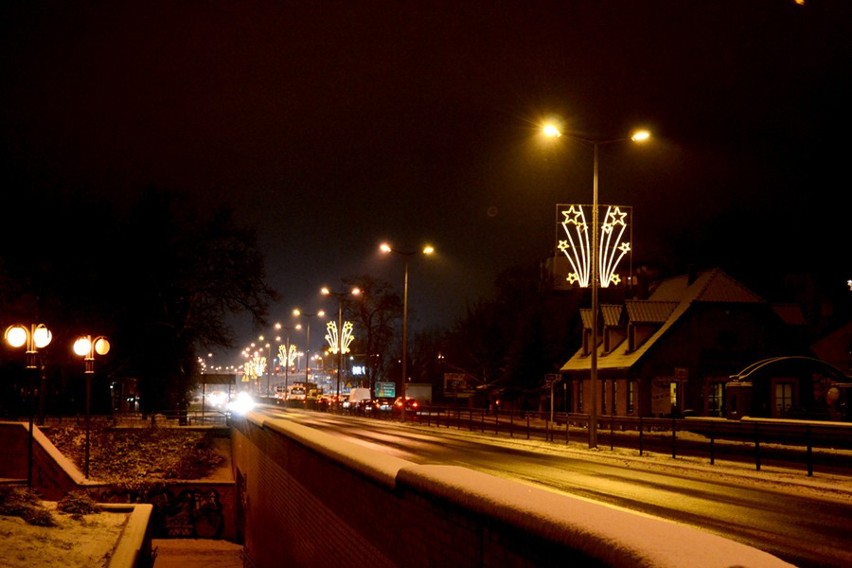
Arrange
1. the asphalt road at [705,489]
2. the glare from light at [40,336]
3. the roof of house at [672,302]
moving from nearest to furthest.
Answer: the asphalt road at [705,489] < the glare from light at [40,336] < the roof of house at [672,302]

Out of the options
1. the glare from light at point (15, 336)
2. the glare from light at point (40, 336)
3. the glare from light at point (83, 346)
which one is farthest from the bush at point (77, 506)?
the glare from light at point (83, 346)

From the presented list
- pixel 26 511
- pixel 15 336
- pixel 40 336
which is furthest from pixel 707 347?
pixel 26 511

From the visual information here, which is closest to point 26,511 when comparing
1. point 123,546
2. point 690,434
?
point 123,546

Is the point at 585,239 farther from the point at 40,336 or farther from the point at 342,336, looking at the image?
the point at 342,336

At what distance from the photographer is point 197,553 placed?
3119cm

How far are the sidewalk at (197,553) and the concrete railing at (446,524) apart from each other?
13.3m

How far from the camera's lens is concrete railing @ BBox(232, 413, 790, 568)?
4.55 meters

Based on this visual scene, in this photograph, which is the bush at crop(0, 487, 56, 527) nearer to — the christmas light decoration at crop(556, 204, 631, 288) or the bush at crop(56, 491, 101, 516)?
the bush at crop(56, 491, 101, 516)

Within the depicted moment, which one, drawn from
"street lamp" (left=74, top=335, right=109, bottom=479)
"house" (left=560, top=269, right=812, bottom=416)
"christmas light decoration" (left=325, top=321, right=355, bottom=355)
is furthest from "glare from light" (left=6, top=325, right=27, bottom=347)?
"christmas light decoration" (left=325, top=321, right=355, bottom=355)

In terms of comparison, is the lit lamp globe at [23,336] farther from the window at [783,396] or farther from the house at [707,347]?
the window at [783,396]

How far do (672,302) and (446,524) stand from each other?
4794cm

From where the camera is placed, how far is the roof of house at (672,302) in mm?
50531

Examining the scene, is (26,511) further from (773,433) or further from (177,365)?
(177,365)

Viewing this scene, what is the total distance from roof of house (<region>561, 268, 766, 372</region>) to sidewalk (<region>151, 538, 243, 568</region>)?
1017 inches
